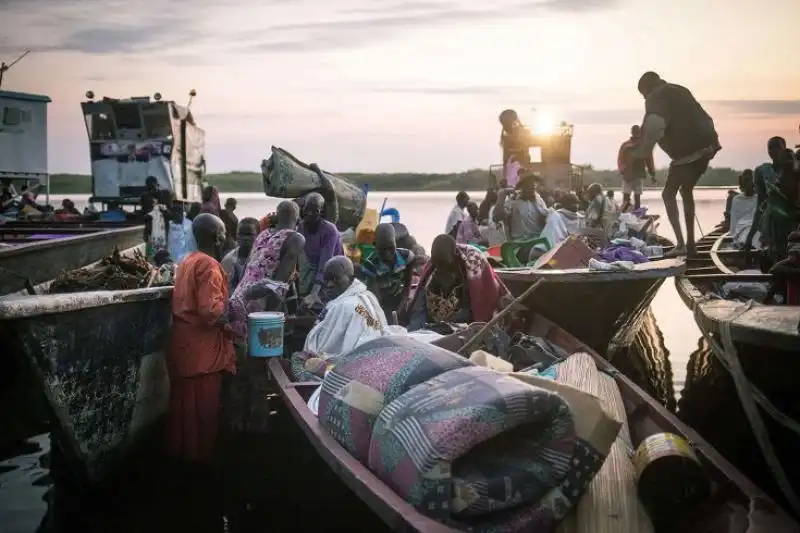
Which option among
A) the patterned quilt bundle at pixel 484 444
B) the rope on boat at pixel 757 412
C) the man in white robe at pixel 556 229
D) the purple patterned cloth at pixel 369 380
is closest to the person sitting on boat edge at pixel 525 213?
the man in white robe at pixel 556 229

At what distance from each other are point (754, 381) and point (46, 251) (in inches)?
254

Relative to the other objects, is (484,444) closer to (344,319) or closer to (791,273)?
(344,319)

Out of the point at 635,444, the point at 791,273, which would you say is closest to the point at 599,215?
the point at 791,273

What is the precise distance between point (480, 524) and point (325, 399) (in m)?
1.34

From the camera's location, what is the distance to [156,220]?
503 inches

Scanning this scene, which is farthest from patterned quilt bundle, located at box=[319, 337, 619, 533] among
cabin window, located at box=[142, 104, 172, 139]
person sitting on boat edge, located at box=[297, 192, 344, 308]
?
cabin window, located at box=[142, 104, 172, 139]

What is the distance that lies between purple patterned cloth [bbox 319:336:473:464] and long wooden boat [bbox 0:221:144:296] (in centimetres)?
316

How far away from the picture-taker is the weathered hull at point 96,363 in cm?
474

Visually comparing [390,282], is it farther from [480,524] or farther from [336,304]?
[480,524]

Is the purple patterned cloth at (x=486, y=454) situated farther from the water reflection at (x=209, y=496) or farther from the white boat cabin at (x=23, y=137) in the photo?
the white boat cabin at (x=23, y=137)

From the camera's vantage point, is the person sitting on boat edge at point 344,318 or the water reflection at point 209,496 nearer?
the water reflection at point 209,496

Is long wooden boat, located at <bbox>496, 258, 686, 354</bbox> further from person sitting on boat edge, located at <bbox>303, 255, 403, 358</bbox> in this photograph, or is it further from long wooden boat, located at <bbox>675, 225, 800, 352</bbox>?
person sitting on boat edge, located at <bbox>303, 255, 403, 358</bbox>

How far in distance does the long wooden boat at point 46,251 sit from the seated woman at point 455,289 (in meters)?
3.13

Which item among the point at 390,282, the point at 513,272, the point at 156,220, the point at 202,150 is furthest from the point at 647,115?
the point at 202,150
